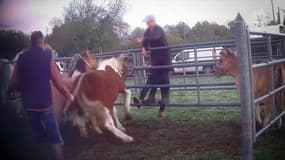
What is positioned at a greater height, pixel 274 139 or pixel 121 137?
pixel 121 137

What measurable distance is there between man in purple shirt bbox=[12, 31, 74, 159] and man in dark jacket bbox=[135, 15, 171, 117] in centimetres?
50

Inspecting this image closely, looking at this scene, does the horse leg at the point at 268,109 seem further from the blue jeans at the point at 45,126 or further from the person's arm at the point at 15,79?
the person's arm at the point at 15,79

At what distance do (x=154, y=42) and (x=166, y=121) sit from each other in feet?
3.52

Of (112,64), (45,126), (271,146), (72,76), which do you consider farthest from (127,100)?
(271,146)

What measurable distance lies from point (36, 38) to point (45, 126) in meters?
0.38

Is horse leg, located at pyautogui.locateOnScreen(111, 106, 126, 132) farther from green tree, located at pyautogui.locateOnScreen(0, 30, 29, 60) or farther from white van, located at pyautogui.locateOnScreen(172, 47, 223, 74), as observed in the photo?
white van, located at pyautogui.locateOnScreen(172, 47, 223, 74)

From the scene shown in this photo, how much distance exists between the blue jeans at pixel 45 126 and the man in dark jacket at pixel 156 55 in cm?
61

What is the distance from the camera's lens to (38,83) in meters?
1.46

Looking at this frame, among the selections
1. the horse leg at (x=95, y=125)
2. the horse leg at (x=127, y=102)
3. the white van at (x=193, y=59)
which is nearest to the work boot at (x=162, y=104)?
the white van at (x=193, y=59)

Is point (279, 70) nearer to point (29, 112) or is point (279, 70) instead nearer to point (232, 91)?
point (232, 91)

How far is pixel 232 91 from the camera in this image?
3.32m

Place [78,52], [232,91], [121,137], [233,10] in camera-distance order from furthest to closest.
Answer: [232,91], [121,137], [233,10], [78,52]

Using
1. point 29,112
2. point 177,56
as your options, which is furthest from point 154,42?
point 177,56

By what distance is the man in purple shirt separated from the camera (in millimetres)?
1448
